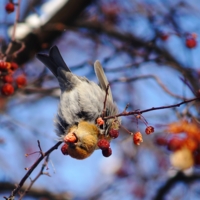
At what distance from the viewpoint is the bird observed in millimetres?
2885

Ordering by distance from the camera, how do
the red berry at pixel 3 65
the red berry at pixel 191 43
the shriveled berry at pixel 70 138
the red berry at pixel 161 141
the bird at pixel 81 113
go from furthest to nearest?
the red berry at pixel 191 43 → the red berry at pixel 161 141 → the red berry at pixel 3 65 → the bird at pixel 81 113 → the shriveled berry at pixel 70 138

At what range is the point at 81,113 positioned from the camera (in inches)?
122

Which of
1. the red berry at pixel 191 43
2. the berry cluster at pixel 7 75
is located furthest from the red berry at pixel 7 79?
the red berry at pixel 191 43

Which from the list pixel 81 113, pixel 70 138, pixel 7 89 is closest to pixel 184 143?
pixel 81 113

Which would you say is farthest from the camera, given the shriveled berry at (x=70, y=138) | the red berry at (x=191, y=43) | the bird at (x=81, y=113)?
the red berry at (x=191, y=43)

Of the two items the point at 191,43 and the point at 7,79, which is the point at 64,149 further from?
the point at 191,43

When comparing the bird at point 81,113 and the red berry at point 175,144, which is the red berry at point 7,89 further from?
the red berry at point 175,144

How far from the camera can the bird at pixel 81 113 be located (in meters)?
2.88

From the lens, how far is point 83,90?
3275mm

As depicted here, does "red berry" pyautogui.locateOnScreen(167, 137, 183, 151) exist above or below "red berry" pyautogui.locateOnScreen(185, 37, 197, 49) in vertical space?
below

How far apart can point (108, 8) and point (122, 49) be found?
2.98ft

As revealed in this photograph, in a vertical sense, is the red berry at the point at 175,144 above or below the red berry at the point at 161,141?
below

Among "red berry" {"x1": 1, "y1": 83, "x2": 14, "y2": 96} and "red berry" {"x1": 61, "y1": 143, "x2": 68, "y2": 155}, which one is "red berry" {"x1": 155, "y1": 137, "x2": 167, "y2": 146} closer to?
"red berry" {"x1": 61, "y1": 143, "x2": 68, "y2": 155}

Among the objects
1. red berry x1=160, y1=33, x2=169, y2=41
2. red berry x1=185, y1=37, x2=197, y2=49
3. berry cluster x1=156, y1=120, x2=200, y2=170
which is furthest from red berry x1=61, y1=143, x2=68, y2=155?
red berry x1=160, y1=33, x2=169, y2=41
